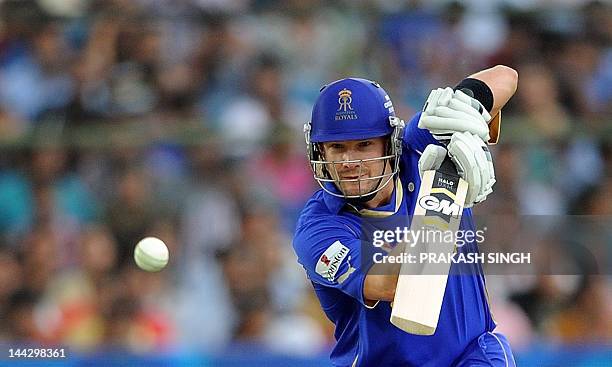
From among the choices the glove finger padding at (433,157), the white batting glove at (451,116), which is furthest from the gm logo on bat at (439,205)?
the white batting glove at (451,116)

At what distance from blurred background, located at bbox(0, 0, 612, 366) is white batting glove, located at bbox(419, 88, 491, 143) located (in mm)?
2357

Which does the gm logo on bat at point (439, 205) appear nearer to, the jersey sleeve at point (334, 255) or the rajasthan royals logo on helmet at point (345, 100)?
the jersey sleeve at point (334, 255)

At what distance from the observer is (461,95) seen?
3646 mm

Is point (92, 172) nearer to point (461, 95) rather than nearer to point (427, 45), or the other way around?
point (427, 45)

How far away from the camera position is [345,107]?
3906 millimetres

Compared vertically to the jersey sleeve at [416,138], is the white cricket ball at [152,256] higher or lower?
lower

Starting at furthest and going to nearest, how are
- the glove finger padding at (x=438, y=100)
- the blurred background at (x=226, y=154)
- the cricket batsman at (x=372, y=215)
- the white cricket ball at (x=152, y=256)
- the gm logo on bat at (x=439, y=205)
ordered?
the blurred background at (x=226, y=154)
the white cricket ball at (x=152, y=256)
the cricket batsman at (x=372, y=215)
the glove finger padding at (x=438, y=100)
the gm logo on bat at (x=439, y=205)

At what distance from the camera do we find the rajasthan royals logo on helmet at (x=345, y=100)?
3.91 meters

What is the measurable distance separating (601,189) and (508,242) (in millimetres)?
1560

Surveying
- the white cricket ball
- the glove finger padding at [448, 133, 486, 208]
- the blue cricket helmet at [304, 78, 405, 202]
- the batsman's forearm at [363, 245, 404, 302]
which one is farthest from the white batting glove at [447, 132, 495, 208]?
the white cricket ball

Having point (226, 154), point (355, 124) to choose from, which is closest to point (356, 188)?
point (355, 124)

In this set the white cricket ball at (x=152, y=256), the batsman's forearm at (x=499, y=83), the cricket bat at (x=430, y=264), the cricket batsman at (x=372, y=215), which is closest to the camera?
the cricket bat at (x=430, y=264)

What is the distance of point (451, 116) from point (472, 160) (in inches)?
8.2

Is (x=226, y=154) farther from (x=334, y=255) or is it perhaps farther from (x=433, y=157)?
(x=433, y=157)
